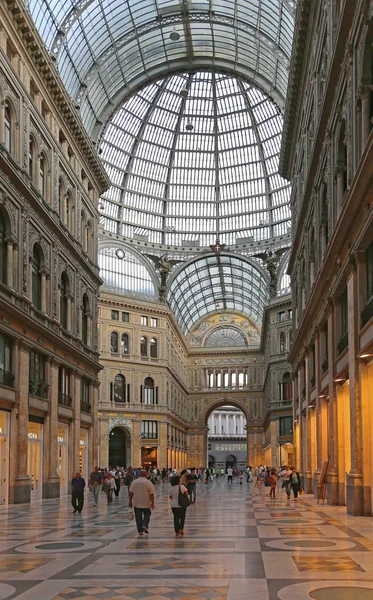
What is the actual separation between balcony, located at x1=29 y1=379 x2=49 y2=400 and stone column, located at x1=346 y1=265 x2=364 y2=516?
634 inches

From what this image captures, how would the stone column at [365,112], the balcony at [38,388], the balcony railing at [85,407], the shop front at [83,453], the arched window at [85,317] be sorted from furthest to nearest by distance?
the arched window at [85,317] < the shop front at [83,453] < the balcony railing at [85,407] < the balcony at [38,388] < the stone column at [365,112]

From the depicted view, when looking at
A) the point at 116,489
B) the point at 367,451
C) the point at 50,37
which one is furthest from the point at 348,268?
the point at 50,37

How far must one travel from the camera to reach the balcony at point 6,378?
3002 cm

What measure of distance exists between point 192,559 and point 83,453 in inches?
1348

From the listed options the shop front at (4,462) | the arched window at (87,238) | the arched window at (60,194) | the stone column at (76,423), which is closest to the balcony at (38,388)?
the shop front at (4,462)

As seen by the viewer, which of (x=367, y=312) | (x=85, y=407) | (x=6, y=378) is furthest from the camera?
(x=85, y=407)

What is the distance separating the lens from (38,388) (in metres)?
35.5

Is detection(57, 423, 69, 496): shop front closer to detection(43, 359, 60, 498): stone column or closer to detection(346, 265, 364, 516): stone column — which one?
detection(43, 359, 60, 498): stone column

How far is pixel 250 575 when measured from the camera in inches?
455

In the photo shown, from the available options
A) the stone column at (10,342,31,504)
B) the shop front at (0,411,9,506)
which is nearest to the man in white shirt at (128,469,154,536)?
the shop front at (0,411,9,506)

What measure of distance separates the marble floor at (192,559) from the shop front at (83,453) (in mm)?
22707

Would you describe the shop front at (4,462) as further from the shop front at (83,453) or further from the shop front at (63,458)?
the shop front at (83,453)

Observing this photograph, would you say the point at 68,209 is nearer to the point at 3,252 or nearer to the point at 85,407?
the point at 85,407


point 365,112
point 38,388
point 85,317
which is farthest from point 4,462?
point 365,112
